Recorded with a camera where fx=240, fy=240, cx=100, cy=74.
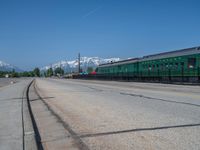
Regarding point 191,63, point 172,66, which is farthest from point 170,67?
point 191,63

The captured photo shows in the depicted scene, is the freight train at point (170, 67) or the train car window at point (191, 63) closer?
the freight train at point (170, 67)

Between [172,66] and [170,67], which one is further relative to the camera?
[170,67]

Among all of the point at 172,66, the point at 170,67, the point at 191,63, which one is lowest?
the point at 170,67

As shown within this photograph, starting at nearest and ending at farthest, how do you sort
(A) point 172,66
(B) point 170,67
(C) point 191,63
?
(C) point 191,63 < (A) point 172,66 < (B) point 170,67

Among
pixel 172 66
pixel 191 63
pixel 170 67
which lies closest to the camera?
pixel 191 63

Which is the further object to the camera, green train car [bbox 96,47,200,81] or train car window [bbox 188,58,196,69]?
train car window [bbox 188,58,196,69]

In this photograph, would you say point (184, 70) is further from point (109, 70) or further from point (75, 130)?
point (109, 70)

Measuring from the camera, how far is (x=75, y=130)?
19.2 feet

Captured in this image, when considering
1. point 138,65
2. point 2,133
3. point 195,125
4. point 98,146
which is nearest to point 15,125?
point 2,133

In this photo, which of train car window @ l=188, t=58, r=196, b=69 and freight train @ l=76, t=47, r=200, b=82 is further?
train car window @ l=188, t=58, r=196, b=69

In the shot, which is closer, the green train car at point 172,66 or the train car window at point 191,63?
the green train car at point 172,66

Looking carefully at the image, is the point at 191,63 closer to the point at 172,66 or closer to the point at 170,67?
the point at 172,66

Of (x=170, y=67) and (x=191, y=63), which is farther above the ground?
(x=191, y=63)

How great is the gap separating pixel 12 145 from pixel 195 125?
4.18m
